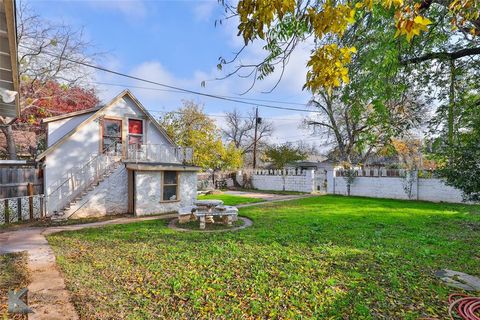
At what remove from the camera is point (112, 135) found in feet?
41.0

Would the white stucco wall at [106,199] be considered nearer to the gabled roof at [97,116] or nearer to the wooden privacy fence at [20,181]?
the wooden privacy fence at [20,181]

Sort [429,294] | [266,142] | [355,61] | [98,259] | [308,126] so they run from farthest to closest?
[266,142]
[308,126]
[98,259]
[355,61]
[429,294]

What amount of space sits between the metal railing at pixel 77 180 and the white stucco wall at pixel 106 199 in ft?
1.46

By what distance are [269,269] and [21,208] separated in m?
10.1

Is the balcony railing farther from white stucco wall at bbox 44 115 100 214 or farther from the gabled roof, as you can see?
white stucco wall at bbox 44 115 100 214

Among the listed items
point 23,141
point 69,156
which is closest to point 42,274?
point 69,156

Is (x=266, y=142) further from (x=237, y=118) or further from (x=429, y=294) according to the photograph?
(x=429, y=294)

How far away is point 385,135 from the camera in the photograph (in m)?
6.32

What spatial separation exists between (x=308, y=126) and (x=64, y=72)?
22097 millimetres

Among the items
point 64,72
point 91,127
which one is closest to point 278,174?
point 91,127

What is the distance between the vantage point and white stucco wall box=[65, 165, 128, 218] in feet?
36.0

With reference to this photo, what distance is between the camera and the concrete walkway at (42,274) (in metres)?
3.51

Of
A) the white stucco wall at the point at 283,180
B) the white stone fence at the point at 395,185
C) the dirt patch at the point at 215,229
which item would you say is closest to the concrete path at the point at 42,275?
the dirt patch at the point at 215,229

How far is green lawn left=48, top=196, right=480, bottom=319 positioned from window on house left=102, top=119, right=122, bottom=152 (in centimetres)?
494
